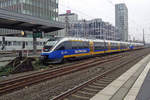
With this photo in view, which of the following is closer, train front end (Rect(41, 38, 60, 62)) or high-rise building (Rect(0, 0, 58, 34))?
train front end (Rect(41, 38, 60, 62))

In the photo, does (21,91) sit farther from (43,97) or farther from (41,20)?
(41,20)

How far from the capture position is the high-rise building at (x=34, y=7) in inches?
2156

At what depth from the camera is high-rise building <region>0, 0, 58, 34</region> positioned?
54.8m

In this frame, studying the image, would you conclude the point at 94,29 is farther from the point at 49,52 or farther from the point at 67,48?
the point at 49,52

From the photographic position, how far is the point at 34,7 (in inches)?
2286

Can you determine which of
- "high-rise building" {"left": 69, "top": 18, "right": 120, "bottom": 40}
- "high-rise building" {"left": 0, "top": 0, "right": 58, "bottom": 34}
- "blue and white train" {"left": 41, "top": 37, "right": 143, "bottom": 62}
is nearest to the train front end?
"blue and white train" {"left": 41, "top": 37, "right": 143, "bottom": 62}

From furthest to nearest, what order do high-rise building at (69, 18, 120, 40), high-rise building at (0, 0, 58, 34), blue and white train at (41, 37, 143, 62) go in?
high-rise building at (69, 18, 120, 40) → high-rise building at (0, 0, 58, 34) → blue and white train at (41, 37, 143, 62)

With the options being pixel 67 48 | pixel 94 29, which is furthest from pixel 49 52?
pixel 94 29

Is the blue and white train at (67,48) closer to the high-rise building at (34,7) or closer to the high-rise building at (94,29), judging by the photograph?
the high-rise building at (34,7)

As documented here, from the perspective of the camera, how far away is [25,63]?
41.9 feet

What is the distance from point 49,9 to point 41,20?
42919mm

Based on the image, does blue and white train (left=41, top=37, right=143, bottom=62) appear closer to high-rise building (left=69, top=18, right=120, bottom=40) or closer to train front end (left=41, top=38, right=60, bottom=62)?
train front end (left=41, top=38, right=60, bottom=62)

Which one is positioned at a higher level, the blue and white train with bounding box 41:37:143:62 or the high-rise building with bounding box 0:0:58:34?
the high-rise building with bounding box 0:0:58:34

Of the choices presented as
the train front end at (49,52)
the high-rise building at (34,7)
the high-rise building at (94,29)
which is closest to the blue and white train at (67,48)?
the train front end at (49,52)
